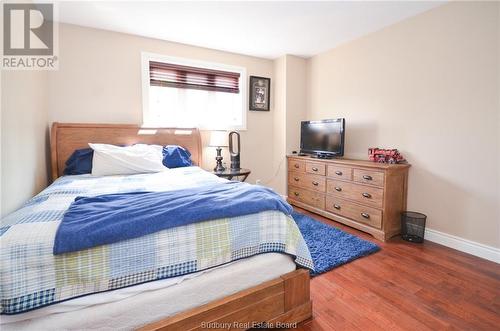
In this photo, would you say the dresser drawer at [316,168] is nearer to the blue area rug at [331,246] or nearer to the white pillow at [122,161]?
the blue area rug at [331,246]

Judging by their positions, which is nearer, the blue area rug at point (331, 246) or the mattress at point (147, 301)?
the mattress at point (147, 301)

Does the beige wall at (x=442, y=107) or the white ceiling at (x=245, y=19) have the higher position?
the white ceiling at (x=245, y=19)

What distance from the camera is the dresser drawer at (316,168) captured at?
323cm

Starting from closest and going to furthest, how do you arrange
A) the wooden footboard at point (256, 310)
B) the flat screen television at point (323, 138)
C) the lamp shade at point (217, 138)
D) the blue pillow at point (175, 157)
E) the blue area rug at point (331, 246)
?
the wooden footboard at point (256, 310) < the blue area rug at point (331, 246) < the blue pillow at point (175, 157) < the flat screen television at point (323, 138) < the lamp shade at point (217, 138)

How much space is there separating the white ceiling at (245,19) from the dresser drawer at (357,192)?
1825 millimetres

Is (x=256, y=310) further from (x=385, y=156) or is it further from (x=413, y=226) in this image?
(x=385, y=156)

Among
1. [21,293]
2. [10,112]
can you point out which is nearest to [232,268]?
[21,293]

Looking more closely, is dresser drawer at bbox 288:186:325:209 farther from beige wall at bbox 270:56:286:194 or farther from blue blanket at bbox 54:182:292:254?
blue blanket at bbox 54:182:292:254

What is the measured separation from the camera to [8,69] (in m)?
1.72

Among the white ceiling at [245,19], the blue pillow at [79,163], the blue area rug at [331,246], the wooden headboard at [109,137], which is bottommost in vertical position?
the blue area rug at [331,246]

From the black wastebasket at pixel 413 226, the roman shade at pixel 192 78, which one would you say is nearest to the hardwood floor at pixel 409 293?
the black wastebasket at pixel 413 226

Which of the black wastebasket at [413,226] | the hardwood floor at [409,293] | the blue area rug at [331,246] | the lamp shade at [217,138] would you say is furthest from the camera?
the lamp shade at [217,138]

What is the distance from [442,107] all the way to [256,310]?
100 inches

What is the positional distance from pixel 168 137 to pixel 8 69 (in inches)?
64.8
